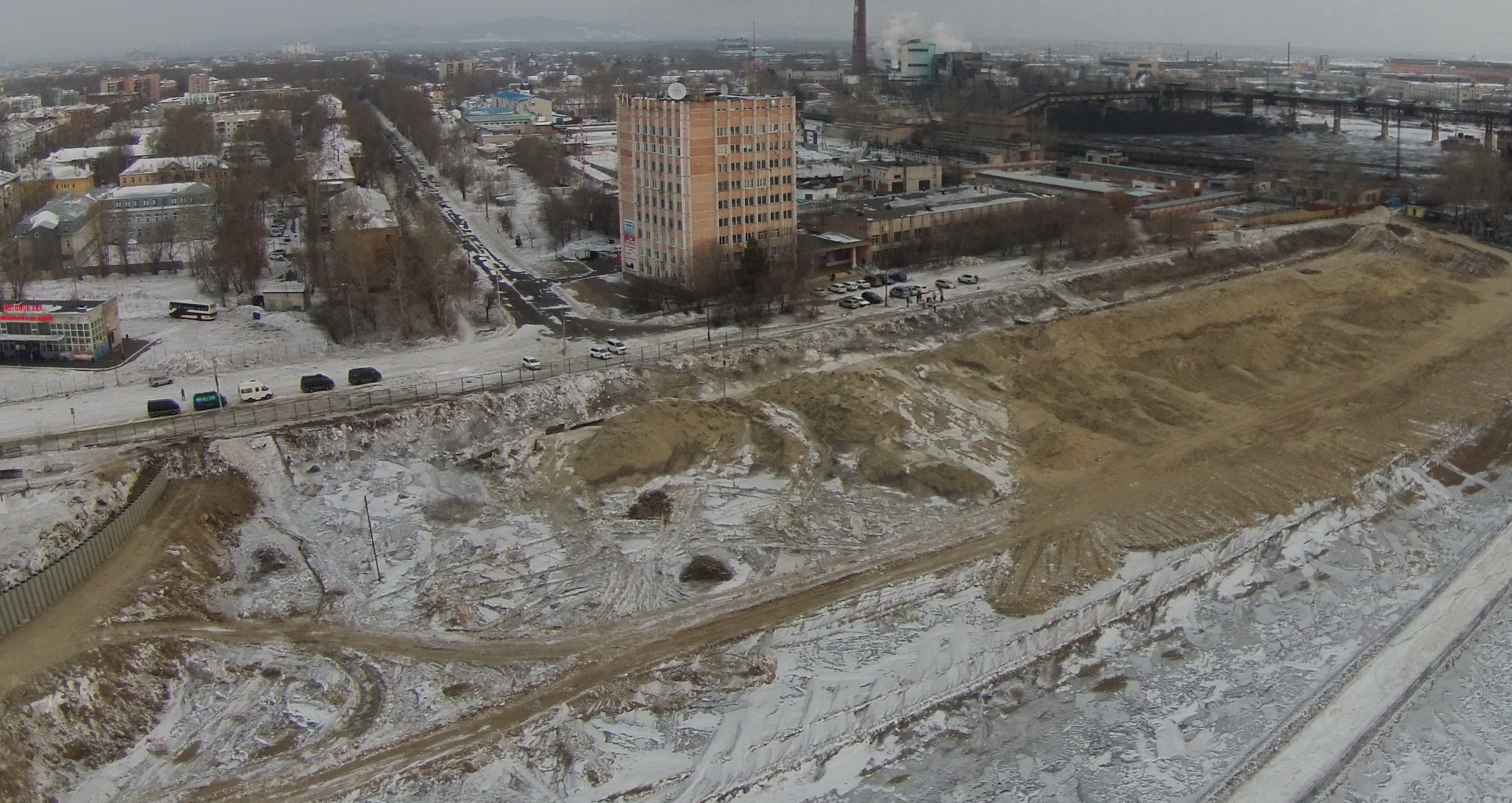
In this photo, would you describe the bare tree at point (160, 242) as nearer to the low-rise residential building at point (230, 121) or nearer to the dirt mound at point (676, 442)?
the dirt mound at point (676, 442)

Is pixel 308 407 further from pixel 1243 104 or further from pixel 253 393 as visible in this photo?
pixel 1243 104

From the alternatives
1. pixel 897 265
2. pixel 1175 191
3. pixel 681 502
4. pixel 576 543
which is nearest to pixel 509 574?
pixel 576 543

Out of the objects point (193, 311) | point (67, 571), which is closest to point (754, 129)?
point (193, 311)

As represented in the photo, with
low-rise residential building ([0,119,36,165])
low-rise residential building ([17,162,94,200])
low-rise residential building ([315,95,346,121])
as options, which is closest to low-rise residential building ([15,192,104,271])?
low-rise residential building ([17,162,94,200])

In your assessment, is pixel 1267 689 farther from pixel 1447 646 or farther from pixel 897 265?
pixel 897 265

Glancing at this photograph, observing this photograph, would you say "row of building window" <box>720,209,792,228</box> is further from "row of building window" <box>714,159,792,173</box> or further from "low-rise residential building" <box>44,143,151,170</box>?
"low-rise residential building" <box>44,143,151,170</box>

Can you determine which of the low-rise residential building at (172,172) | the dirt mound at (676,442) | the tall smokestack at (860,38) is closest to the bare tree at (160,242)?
the low-rise residential building at (172,172)

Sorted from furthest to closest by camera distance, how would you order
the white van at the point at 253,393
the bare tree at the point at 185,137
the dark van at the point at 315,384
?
the bare tree at the point at 185,137 < the dark van at the point at 315,384 < the white van at the point at 253,393
